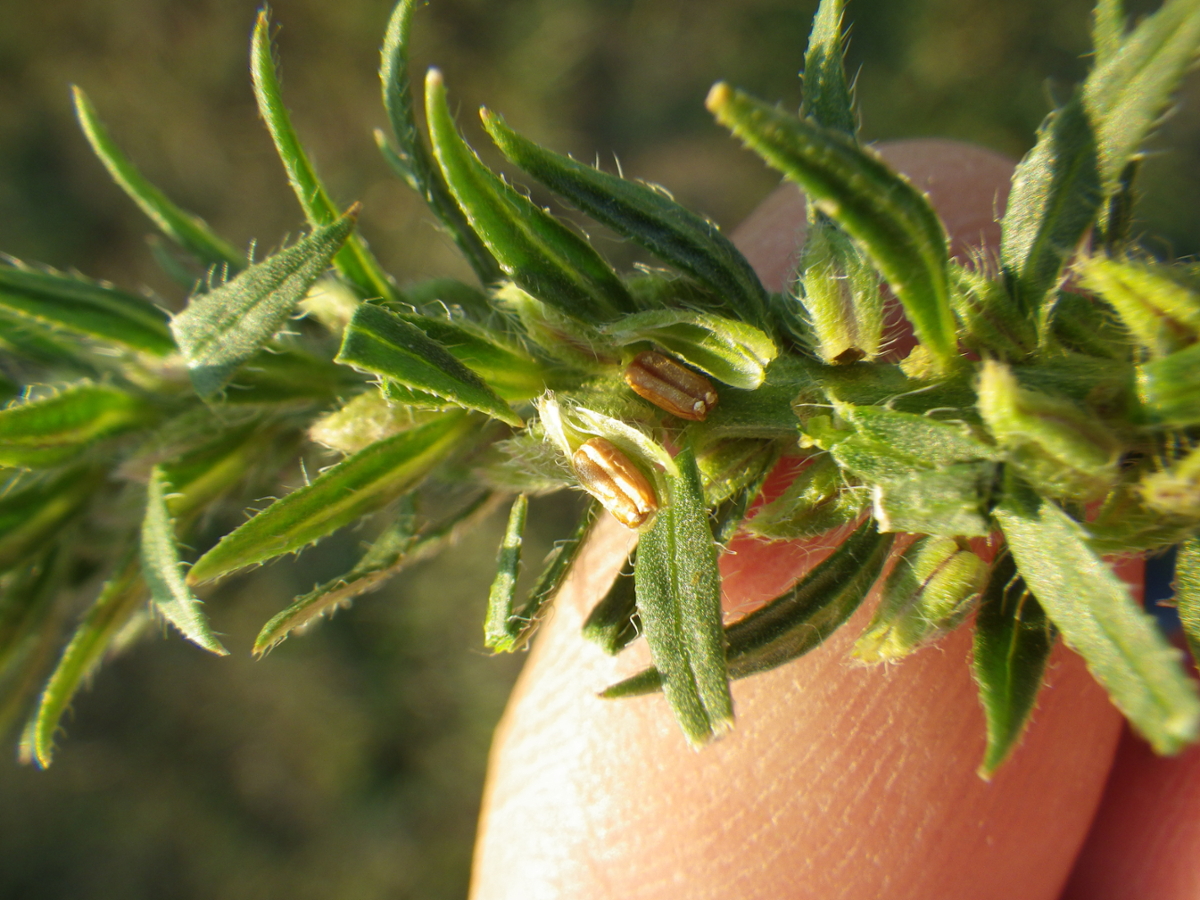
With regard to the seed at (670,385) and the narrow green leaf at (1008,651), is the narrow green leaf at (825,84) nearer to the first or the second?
the seed at (670,385)

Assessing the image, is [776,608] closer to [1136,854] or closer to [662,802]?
[662,802]

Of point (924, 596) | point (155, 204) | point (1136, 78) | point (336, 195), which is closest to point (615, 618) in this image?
point (924, 596)

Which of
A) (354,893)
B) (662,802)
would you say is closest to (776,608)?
(662,802)

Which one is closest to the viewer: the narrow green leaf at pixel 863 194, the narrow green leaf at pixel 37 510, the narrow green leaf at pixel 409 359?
the narrow green leaf at pixel 863 194

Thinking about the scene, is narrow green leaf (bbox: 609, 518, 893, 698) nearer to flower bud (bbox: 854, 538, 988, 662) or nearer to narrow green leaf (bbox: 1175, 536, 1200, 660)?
flower bud (bbox: 854, 538, 988, 662)

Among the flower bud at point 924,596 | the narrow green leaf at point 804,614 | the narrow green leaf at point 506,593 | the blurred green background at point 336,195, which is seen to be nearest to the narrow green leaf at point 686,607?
the narrow green leaf at point 804,614
